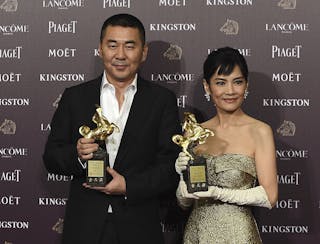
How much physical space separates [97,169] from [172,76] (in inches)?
40.5

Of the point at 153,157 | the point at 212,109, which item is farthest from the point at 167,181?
the point at 212,109

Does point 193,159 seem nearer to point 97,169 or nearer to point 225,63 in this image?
point 97,169

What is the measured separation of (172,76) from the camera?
9.90ft

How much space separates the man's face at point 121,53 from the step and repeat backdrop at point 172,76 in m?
0.58

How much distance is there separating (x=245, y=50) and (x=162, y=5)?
50 cm

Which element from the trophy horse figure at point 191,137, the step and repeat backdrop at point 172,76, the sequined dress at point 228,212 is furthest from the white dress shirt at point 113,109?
the step and repeat backdrop at point 172,76

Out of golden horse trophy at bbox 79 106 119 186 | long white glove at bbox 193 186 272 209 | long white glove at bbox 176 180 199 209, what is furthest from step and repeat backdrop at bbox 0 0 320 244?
golden horse trophy at bbox 79 106 119 186

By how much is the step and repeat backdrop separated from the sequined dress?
60 centimetres

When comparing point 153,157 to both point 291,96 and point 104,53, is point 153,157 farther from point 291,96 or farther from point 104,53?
point 291,96

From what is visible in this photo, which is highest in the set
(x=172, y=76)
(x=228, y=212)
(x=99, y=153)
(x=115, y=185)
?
(x=172, y=76)

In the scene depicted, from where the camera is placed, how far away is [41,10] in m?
3.08

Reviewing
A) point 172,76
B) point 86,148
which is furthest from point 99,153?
point 172,76

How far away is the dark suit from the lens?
7.43ft

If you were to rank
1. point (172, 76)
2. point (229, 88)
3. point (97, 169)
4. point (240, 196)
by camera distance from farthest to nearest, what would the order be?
point (172, 76)
point (229, 88)
point (240, 196)
point (97, 169)
